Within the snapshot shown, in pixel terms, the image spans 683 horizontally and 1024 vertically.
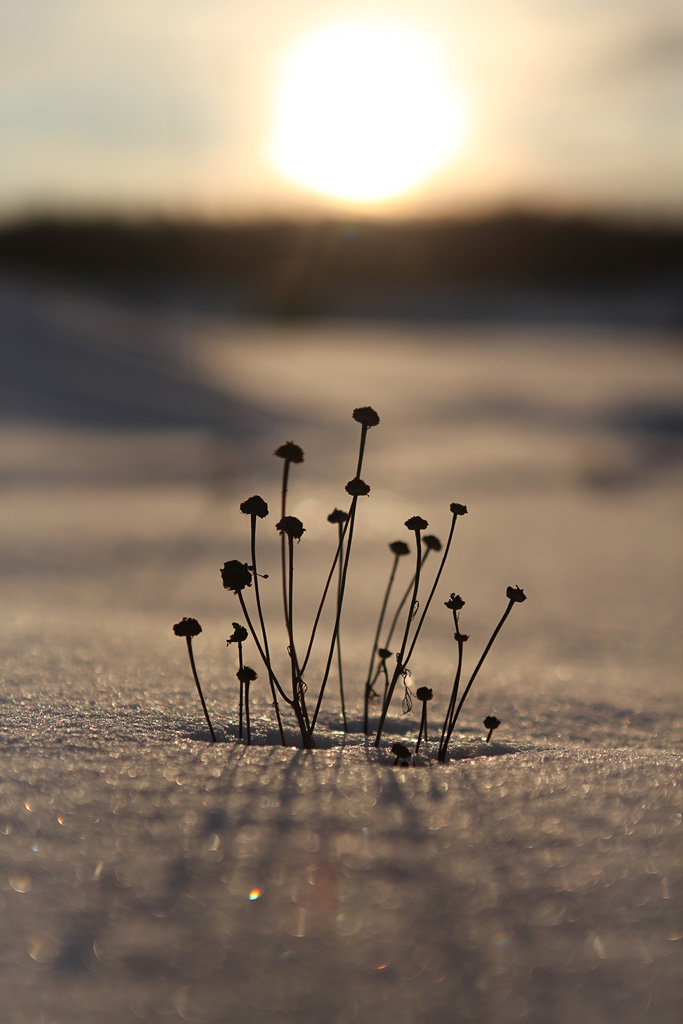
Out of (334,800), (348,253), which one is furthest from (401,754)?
(348,253)

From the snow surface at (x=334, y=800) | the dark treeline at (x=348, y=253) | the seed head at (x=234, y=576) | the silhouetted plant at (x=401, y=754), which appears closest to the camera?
the snow surface at (x=334, y=800)

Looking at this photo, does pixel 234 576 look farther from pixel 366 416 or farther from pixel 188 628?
pixel 366 416

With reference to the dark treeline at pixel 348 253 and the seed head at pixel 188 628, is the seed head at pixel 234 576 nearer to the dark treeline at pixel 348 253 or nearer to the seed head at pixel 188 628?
the seed head at pixel 188 628

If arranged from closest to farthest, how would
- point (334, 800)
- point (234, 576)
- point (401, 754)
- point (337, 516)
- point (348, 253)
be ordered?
point (334, 800), point (401, 754), point (234, 576), point (337, 516), point (348, 253)

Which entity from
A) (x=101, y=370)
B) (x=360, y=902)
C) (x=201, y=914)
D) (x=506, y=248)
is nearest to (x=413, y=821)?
(x=360, y=902)

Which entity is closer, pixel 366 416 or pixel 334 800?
pixel 334 800

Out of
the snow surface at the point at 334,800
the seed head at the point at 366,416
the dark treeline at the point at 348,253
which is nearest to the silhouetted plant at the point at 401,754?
the snow surface at the point at 334,800

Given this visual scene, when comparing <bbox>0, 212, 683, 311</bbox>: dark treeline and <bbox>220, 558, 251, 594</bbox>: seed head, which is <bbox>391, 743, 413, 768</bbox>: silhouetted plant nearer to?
<bbox>220, 558, 251, 594</bbox>: seed head

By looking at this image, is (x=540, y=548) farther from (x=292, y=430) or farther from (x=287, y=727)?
(x=292, y=430)
